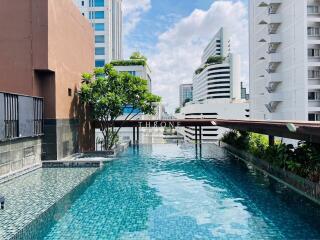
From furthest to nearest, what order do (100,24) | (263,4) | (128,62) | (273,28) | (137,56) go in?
(137,56) < (100,24) < (128,62) < (263,4) < (273,28)

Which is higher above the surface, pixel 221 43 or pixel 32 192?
pixel 221 43

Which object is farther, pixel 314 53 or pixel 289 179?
pixel 314 53

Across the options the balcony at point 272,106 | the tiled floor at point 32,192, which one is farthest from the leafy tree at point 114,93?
the balcony at point 272,106

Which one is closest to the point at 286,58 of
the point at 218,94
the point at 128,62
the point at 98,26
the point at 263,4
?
the point at 263,4

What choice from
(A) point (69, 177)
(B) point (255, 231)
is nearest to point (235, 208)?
(B) point (255, 231)

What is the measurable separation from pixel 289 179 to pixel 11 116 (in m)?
16.9

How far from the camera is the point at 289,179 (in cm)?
1798

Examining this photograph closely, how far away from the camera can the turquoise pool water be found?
11.1 metres

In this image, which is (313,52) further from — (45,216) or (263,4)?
(45,216)

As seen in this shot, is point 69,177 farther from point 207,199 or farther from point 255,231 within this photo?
point 255,231

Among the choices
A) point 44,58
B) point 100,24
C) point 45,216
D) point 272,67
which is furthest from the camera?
point 100,24

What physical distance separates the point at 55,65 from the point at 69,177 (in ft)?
29.2

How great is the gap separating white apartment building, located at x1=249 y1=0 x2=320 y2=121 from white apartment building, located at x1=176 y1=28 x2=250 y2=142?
31.3 meters

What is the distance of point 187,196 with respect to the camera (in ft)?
52.5
